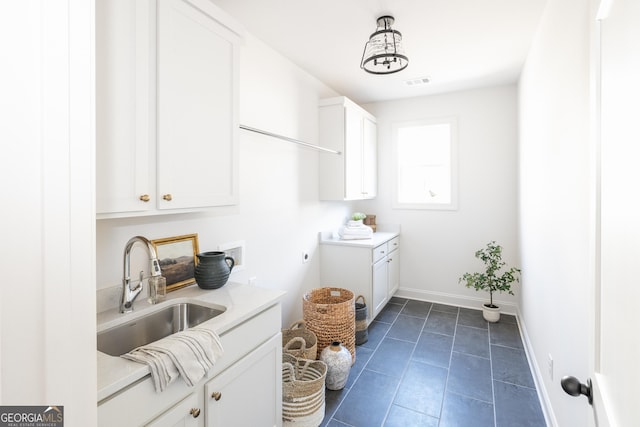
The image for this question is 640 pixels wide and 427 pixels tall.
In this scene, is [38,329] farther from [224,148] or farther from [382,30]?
[382,30]

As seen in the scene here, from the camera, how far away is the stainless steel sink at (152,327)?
1.37 m

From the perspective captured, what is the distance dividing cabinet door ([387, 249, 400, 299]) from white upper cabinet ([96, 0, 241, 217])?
258cm

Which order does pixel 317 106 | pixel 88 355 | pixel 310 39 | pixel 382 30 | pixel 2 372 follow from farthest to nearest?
1. pixel 317 106
2. pixel 310 39
3. pixel 382 30
4. pixel 88 355
5. pixel 2 372

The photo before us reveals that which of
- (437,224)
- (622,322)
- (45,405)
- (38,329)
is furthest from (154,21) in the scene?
(437,224)

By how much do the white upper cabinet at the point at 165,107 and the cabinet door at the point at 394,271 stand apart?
258 cm

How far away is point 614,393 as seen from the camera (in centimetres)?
66

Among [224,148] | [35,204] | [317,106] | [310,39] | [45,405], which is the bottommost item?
[45,405]

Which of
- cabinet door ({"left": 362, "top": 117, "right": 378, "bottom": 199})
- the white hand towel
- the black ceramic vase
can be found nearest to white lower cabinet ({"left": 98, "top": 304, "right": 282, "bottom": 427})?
the black ceramic vase

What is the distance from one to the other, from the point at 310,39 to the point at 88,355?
254 cm

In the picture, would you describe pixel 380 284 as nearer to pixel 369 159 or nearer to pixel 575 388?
pixel 369 159

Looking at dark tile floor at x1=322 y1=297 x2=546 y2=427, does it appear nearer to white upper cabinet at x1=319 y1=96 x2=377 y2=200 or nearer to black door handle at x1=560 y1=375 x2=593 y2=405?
black door handle at x1=560 y1=375 x2=593 y2=405

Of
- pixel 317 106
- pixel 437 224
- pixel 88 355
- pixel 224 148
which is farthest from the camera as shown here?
pixel 437 224

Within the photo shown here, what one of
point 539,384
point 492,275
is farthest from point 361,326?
point 492,275

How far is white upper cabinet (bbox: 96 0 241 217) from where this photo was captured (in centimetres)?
121
